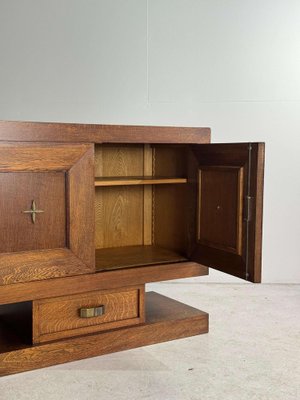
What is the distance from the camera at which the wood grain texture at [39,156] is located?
1.91 metres

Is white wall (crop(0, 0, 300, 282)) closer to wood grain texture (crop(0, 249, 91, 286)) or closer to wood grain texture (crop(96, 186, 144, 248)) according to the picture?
wood grain texture (crop(96, 186, 144, 248))

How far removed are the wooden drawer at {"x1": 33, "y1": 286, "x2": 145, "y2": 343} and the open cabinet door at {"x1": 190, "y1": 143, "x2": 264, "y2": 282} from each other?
1.15 ft

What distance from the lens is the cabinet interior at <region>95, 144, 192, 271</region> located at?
2600mm

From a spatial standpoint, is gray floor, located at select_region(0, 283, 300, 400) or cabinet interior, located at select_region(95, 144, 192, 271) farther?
cabinet interior, located at select_region(95, 144, 192, 271)

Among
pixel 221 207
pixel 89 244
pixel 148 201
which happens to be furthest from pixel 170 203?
pixel 89 244

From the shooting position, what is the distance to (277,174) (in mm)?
3367

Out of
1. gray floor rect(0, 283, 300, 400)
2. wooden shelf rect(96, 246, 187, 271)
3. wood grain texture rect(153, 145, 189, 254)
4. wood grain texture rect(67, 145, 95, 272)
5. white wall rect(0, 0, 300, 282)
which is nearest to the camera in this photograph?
gray floor rect(0, 283, 300, 400)

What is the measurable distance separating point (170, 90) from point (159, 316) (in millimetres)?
1500

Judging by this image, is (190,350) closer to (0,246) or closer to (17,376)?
(17,376)

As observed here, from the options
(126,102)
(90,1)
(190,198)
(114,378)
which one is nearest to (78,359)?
(114,378)

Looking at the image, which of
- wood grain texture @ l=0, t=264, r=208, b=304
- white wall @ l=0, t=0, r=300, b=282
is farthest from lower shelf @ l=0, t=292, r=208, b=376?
white wall @ l=0, t=0, r=300, b=282

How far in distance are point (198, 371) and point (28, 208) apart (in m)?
0.85

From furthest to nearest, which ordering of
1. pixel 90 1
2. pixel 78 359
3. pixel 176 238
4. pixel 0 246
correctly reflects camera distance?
pixel 90 1 → pixel 176 238 → pixel 78 359 → pixel 0 246

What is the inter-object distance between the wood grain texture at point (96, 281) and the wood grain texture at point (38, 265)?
0.02 metres
